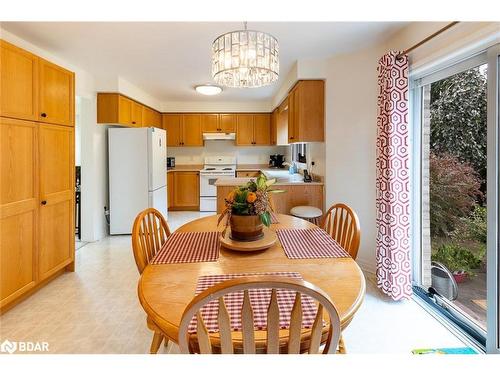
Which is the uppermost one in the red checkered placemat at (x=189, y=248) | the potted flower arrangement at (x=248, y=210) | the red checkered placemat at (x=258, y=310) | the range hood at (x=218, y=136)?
the range hood at (x=218, y=136)

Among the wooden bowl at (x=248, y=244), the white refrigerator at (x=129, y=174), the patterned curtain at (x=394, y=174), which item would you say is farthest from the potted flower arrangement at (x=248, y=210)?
the white refrigerator at (x=129, y=174)

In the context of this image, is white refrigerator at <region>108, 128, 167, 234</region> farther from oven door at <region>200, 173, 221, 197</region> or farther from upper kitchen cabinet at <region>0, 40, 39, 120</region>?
upper kitchen cabinet at <region>0, 40, 39, 120</region>

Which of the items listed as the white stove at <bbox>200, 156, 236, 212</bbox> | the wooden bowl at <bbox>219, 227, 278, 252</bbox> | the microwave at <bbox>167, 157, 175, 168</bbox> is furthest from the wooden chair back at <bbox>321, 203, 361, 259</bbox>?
the microwave at <bbox>167, 157, 175, 168</bbox>

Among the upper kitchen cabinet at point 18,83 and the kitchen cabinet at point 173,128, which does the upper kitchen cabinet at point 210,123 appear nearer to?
the kitchen cabinet at point 173,128

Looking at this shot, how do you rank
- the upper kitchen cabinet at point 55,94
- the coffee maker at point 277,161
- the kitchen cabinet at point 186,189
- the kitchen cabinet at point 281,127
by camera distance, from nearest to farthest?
the upper kitchen cabinet at point 55,94
the kitchen cabinet at point 281,127
the kitchen cabinet at point 186,189
the coffee maker at point 277,161

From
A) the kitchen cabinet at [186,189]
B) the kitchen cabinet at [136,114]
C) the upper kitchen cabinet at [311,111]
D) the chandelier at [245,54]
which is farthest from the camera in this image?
the kitchen cabinet at [186,189]

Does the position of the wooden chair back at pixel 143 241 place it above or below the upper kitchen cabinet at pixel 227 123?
below

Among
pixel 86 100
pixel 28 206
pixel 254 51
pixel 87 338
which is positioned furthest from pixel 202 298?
pixel 86 100

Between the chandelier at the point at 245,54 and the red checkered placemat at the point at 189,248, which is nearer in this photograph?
the red checkered placemat at the point at 189,248

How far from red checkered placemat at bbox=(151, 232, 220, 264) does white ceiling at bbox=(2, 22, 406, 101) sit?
1.70 meters

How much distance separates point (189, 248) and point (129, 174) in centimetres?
306

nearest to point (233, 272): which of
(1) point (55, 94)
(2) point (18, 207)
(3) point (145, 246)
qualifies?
(3) point (145, 246)

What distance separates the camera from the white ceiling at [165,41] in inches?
91.7

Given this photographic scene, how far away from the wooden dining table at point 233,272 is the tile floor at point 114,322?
2.57ft
